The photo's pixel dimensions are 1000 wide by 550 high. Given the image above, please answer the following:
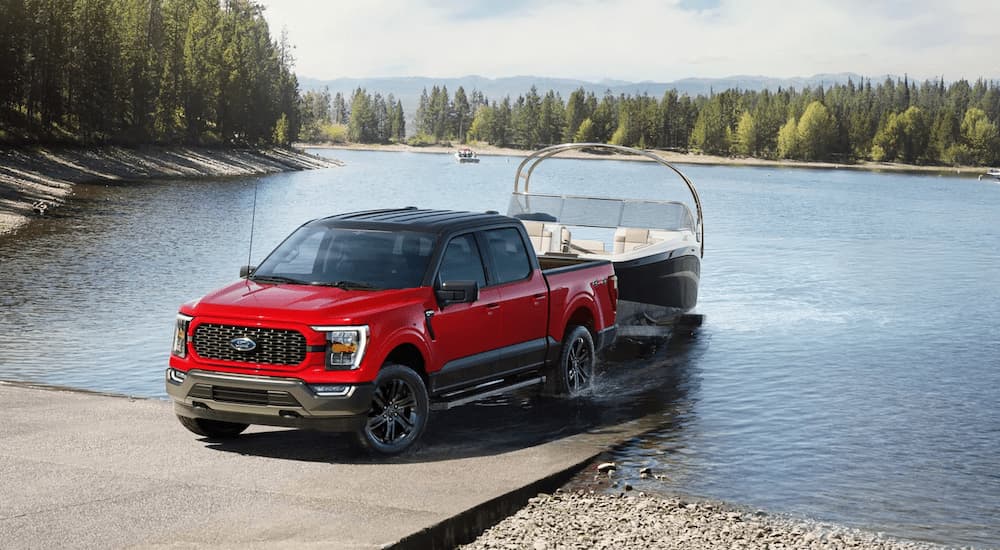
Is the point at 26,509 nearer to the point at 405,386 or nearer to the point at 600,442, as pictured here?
the point at 405,386

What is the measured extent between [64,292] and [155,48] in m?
85.1

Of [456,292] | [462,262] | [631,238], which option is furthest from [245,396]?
[631,238]

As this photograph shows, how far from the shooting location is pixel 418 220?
37.9ft

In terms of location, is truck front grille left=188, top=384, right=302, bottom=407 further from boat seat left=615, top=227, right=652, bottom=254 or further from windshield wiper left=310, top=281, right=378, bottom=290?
boat seat left=615, top=227, right=652, bottom=254

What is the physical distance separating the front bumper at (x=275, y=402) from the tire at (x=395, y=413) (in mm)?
220

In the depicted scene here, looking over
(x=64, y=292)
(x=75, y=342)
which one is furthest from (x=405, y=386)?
(x=64, y=292)

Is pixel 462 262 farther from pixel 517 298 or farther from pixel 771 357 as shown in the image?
pixel 771 357

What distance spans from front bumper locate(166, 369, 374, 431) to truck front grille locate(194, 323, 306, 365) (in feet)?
0.50

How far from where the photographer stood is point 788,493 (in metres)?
10.7

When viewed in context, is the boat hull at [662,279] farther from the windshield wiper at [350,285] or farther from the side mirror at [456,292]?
the windshield wiper at [350,285]

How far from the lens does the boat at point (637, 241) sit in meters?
20.0

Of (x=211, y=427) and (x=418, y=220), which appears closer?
(x=211, y=427)

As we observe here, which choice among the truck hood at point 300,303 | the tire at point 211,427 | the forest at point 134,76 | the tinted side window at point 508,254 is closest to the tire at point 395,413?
the truck hood at point 300,303

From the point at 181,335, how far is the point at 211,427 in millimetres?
937
